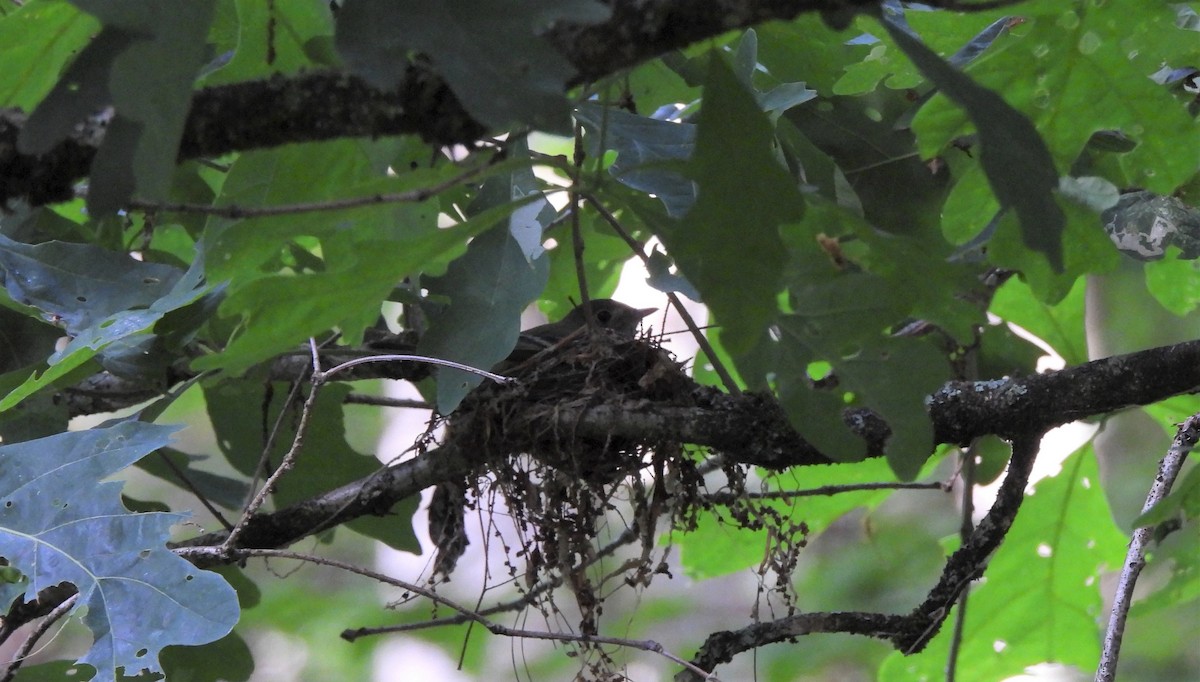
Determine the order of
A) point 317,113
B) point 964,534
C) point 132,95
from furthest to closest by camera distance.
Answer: point 964,534
point 317,113
point 132,95

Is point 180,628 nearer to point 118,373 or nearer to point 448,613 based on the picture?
point 118,373

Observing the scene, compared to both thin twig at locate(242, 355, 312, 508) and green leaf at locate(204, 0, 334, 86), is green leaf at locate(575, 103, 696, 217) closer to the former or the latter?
green leaf at locate(204, 0, 334, 86)

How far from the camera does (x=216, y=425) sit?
3.04 m

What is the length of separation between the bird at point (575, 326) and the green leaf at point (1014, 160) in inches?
62.6

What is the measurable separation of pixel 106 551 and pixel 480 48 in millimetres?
1511

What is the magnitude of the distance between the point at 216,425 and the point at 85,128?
2009 mm

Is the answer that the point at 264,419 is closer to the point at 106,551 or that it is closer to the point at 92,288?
the point at 92,288

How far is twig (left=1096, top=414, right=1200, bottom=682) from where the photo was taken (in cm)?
223

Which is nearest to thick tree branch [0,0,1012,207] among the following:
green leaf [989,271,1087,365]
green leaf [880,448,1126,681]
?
green leaf [989,271,1087,365]

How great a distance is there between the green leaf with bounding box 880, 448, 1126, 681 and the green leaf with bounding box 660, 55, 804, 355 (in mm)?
2157

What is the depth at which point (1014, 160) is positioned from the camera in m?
1.09

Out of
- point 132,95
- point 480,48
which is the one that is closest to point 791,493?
point 480,48

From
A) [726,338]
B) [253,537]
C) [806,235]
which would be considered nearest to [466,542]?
[253,537]

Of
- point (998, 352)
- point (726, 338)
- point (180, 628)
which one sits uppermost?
point (998, 352)
